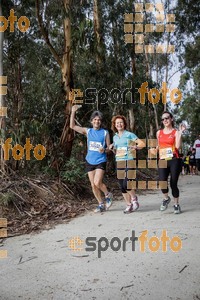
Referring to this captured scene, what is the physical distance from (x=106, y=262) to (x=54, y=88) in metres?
6.01

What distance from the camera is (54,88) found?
8.62 meters

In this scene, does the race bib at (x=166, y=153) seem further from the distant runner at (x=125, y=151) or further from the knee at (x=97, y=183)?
the knee at (x=97, y=183)

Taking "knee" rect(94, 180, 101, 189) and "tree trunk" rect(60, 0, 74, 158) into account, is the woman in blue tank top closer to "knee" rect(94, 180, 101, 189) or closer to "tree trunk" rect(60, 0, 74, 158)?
"knee" rect(94, 180, 101, 189)

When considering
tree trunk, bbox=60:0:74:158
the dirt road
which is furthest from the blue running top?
tree trunk, bbox=60:0:74:158

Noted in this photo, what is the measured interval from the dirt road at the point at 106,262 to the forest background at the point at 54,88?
89cm

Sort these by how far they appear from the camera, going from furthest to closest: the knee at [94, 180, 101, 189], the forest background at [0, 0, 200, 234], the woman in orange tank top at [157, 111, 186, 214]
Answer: the forest background at [0, 0, 200, 234] → the knee at [94, 180, 101, 189] → the woman in orange tank top at [157, 111, 186, 214]

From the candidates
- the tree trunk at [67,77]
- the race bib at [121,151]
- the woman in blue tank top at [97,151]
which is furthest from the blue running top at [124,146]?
the tree trunk at [67,77]

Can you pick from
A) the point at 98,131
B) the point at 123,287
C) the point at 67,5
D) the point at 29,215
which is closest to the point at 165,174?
the point at 98,131

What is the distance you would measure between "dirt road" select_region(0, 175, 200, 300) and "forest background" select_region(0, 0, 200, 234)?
2.92ft

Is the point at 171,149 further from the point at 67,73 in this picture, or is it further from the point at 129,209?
the point at 67,73

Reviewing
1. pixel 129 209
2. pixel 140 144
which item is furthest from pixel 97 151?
pixel 129 209

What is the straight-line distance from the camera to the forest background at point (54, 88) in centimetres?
611

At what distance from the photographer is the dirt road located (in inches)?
110

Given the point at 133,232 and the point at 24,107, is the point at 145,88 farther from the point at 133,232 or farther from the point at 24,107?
the point at 133,232
